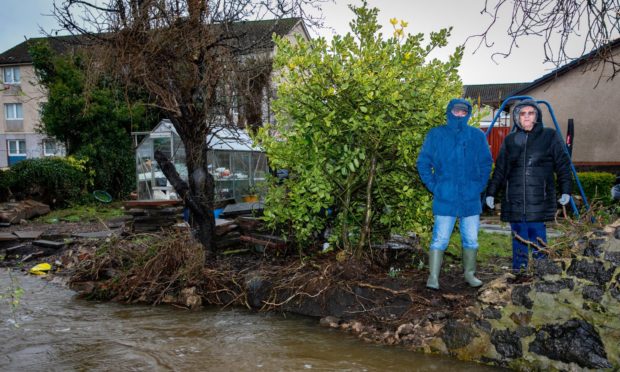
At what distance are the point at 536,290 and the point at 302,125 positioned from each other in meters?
3.11

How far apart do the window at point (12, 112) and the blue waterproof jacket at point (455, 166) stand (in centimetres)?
4145

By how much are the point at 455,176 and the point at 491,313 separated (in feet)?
4.64

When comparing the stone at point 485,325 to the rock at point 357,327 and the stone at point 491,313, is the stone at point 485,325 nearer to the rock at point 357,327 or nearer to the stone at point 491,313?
the stone at point 491,313

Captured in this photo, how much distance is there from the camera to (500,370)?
14.5ft

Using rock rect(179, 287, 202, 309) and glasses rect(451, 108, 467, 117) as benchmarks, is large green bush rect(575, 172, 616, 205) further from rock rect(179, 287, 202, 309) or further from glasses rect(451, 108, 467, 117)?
rock rect(179, 287, 202, 309)

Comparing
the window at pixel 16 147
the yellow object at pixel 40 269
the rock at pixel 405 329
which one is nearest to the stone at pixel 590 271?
the rock at pixel 405 329

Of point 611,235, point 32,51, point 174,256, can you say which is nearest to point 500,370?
point 611,235

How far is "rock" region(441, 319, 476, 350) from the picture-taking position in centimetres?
473

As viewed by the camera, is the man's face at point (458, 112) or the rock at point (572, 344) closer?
the rock at point (572, 344)

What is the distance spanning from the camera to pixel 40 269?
30.3 ft

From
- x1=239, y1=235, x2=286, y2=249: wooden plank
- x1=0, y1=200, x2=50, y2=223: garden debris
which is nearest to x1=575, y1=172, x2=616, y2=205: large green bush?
x1=239, y1=235, x2=286, y2=249: wooden plank

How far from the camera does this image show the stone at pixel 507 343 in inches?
177

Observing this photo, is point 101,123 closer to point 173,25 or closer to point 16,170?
point 16,170

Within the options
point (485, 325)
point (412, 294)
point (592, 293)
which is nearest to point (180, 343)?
point (412, 294)
